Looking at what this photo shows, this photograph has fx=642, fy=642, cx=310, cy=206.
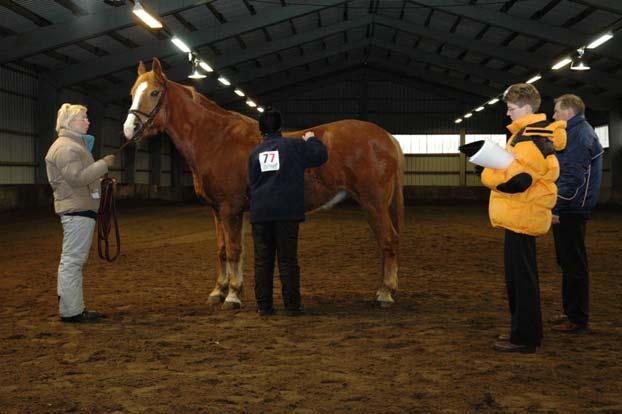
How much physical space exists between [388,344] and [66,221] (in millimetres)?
2883

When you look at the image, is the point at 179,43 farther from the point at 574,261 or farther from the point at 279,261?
the point at 574,261

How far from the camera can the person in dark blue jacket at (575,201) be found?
16.2 ft

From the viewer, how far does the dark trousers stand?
4340mm

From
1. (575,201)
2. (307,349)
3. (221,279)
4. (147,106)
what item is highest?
(147,106)

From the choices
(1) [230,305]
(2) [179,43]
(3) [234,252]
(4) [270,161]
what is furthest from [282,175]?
(2) [179,43]

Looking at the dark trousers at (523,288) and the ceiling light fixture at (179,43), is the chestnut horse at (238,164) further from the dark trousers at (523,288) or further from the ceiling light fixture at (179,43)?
the ceiling light fixture at (179,43)

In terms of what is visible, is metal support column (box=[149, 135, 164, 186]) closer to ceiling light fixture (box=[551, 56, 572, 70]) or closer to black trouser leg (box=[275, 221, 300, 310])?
ceiling light fixture (box=[551, 56, 572, 70])

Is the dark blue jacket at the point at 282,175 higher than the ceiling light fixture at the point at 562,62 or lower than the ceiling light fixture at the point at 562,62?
lower

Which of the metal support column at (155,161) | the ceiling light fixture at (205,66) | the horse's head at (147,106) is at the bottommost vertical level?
the horse's head at (147,106)

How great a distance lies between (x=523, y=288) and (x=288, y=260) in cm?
216

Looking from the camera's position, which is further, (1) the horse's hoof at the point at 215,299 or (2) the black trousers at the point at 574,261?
(1) the horse's hoof at the point at 215,299

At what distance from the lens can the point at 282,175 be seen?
18.8ft

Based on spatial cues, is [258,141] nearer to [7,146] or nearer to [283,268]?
[283,268]

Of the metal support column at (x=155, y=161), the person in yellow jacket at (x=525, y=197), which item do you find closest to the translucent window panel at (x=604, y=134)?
the metal support column at (x=155, y=161)
